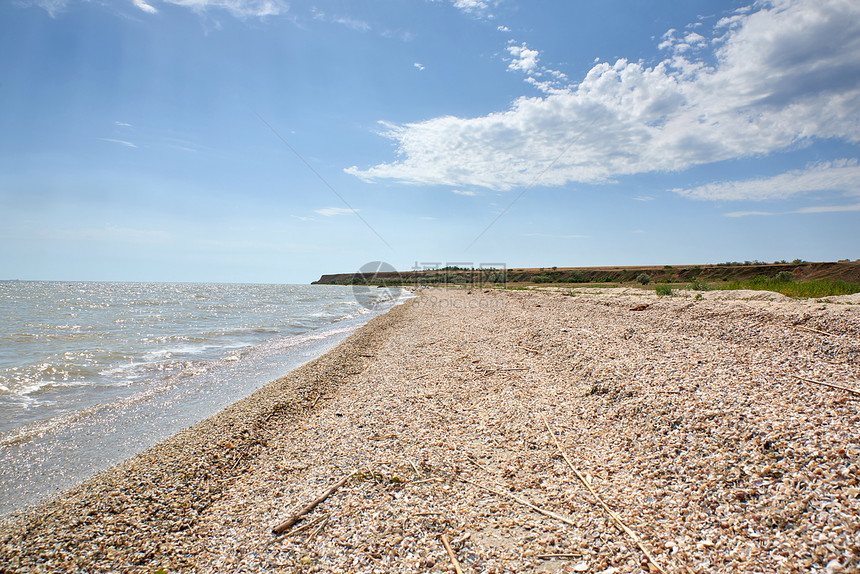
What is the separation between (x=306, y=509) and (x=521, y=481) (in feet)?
7.65

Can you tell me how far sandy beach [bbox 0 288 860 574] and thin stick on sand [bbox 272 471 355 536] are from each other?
0.20 ft

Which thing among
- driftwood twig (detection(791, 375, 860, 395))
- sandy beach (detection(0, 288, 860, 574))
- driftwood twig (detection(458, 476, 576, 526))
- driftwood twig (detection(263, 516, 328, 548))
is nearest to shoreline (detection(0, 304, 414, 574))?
sandy beach (detection(0, 288, 860, 574))

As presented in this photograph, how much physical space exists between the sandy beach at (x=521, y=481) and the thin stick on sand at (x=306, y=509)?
61 millimetres

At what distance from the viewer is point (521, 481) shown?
4.62 metres

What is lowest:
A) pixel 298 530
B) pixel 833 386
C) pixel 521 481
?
pixel 298 530

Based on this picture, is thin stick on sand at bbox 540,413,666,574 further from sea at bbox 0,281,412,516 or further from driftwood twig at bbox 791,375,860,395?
sea at bbox 0,281,412,516

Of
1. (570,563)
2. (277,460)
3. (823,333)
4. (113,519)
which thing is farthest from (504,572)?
(823,333)

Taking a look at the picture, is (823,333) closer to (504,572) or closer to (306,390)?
(504,572)

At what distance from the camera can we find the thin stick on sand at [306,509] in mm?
4012

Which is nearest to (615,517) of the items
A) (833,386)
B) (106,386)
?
(833,386)

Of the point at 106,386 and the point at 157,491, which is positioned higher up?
the point at 157,491

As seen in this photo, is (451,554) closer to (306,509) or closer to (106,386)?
(306,509)

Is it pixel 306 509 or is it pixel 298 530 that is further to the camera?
pixel 306 509

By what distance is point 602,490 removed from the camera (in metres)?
4.23
